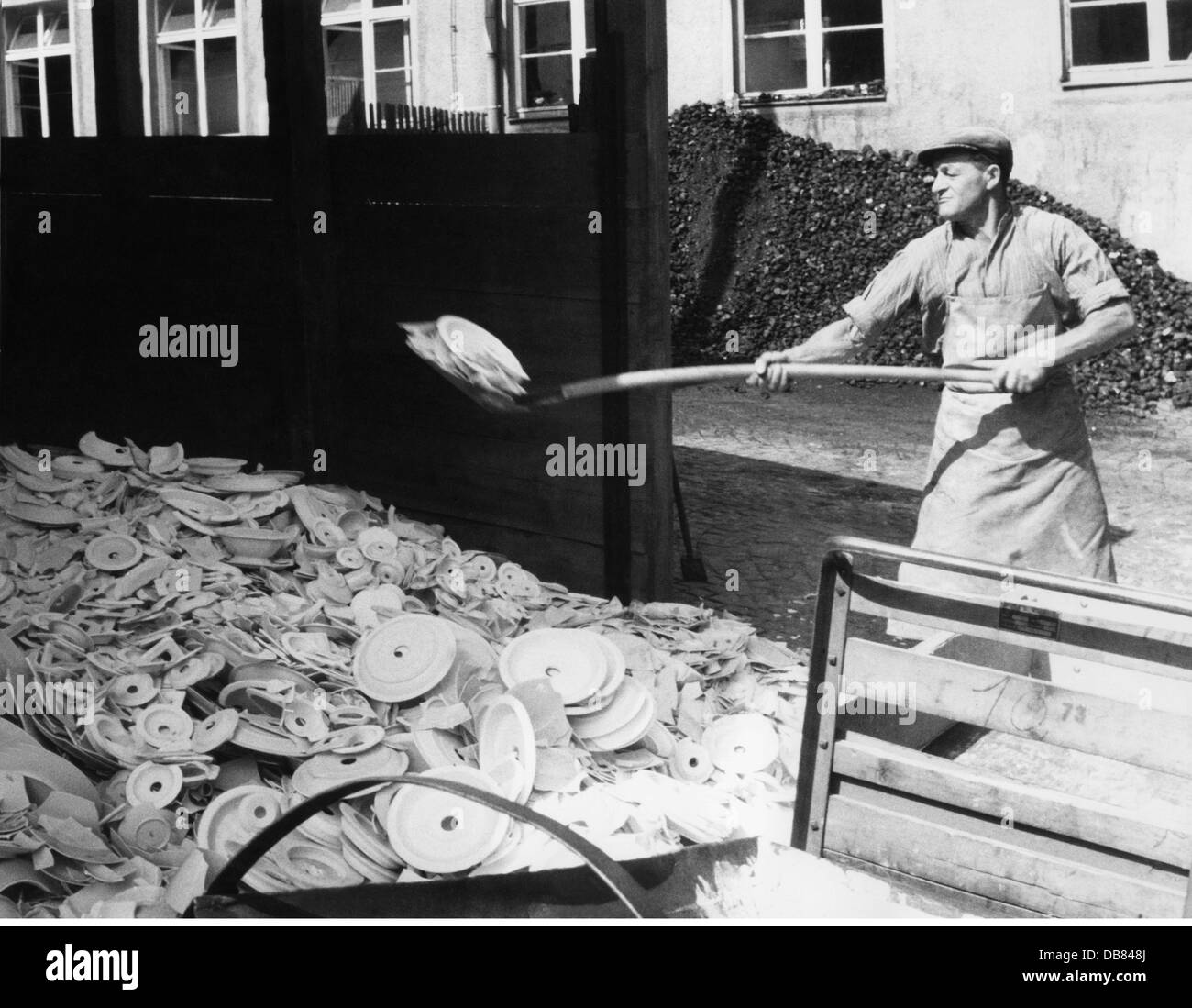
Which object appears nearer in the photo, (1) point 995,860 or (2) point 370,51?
(1) point 995,860

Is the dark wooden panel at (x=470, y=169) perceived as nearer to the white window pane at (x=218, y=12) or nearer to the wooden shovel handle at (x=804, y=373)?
the wooden shovel handle at (x=804, y=373)

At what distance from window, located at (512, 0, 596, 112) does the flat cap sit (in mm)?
11068

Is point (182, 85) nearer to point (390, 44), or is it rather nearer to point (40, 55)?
point (40, 55)

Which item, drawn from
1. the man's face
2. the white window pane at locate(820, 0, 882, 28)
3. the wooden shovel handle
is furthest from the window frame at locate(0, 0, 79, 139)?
the man's face

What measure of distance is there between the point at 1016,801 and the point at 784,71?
41.2 ft

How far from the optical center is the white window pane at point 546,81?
15.8 metres

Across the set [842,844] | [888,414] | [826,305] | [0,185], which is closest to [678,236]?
[826,305]

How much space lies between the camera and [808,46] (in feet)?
46.9

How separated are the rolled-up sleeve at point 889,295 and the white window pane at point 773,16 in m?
9.86

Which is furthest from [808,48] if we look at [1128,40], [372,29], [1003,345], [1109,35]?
[1003,345]

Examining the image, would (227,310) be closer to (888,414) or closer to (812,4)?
(888,414)

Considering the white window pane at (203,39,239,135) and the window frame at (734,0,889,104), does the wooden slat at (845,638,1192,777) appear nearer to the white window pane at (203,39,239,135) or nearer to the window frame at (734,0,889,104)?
the window frame at (734,0,889,104)

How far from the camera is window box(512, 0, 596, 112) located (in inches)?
620

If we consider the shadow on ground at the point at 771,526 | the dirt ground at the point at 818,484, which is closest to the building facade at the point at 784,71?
the dirt ground at the point at 818,484
